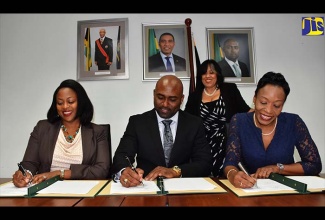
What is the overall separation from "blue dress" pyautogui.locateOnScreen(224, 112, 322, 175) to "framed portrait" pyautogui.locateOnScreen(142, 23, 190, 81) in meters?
1.63

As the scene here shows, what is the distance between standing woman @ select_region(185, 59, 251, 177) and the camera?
2660 mm

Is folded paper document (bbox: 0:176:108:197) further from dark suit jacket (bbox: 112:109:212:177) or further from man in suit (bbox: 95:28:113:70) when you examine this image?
man in suit (bbox: 95:28:113:70)

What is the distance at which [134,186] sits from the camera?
1.36m

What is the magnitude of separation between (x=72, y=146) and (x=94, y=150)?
6.3 inches

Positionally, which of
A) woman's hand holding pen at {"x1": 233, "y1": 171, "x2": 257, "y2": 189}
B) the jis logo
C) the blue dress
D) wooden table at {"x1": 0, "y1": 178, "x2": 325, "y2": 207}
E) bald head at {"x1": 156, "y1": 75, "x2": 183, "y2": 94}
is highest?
the jis logo

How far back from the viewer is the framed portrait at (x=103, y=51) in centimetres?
341

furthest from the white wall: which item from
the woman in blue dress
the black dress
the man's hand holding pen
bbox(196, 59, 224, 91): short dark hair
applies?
the man's hand holding pen

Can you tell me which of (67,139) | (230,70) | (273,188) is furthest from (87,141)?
(230,70)

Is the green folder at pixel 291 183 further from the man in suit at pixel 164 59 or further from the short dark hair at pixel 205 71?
the man in suit at pixel 164 59

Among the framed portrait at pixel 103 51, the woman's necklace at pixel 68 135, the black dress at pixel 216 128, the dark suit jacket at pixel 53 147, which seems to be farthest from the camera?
the framed portrait at pixel 103 51

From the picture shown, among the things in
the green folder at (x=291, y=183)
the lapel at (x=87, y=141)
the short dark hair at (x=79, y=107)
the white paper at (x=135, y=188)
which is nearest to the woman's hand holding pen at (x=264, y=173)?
the green folder at (x=291, y=183)

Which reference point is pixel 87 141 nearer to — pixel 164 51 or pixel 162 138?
pixel 162 138
